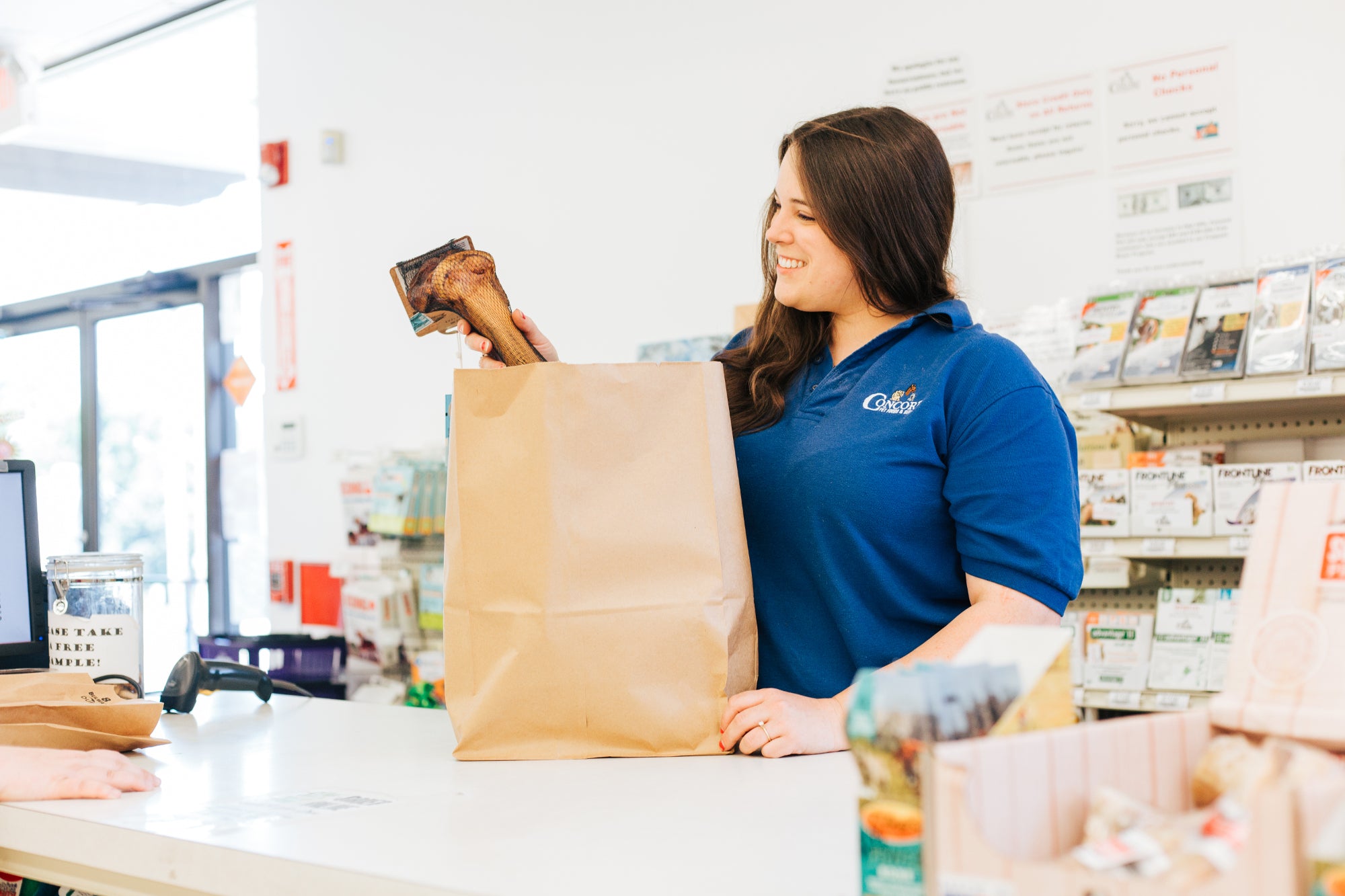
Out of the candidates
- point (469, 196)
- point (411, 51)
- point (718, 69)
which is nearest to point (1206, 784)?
point (718, 69)

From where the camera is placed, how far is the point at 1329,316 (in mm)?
2391

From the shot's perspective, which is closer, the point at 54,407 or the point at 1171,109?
the point at 1171,109

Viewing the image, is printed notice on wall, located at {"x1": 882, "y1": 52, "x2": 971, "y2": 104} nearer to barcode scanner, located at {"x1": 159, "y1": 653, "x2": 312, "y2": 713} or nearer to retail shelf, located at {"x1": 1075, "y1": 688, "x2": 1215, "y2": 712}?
retail shelf, located at {"x1": 1075, "y1": 688, "x2": 1215, "y2": 712}

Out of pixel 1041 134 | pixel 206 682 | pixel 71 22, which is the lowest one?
pixel 206 682

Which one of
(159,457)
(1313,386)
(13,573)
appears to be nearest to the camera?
(13,573)

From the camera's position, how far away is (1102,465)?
9.29 feet

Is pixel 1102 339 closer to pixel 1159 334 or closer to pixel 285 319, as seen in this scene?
pixel 1159 334

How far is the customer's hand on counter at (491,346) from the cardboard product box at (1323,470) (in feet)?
5.88

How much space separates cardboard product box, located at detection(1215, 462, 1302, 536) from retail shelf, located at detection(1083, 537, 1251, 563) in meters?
0.03

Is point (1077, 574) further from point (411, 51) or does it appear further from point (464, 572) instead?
point (411, 51)

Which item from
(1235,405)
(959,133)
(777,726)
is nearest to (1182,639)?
(1235,405)

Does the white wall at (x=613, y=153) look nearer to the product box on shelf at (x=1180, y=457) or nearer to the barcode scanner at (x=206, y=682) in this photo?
the product box on shelf at (x=1180, y=457)

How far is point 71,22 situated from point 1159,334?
4937mm

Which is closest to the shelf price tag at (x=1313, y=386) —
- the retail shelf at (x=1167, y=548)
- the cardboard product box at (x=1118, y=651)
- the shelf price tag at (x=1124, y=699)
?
the retail shelf at (x=1167, y=548)
